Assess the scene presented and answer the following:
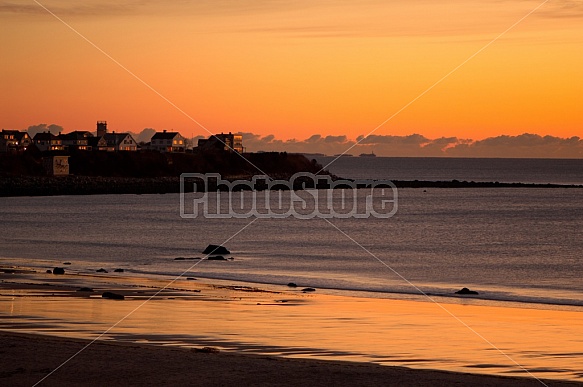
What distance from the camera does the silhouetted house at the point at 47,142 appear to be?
585ft

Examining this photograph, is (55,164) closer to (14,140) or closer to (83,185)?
(83,185)

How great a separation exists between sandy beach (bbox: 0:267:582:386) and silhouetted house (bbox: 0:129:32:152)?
15016 centimetres

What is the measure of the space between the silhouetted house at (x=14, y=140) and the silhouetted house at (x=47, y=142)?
5.58 ft

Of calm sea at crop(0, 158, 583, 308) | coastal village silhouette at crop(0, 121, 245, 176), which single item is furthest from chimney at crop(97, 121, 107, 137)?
calm sea at crop(0, 158, 583, 308)

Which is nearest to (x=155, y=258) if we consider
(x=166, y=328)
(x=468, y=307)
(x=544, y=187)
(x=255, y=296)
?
(x=255, y=296)

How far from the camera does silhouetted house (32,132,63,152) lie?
178 meters

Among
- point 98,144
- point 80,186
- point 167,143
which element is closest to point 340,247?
point 80,186

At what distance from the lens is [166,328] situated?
1856cm

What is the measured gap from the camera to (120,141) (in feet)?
598

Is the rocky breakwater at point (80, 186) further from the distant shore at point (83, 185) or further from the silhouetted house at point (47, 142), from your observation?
the silhouetted house at point (47, 142)

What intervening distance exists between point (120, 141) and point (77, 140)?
8685mm

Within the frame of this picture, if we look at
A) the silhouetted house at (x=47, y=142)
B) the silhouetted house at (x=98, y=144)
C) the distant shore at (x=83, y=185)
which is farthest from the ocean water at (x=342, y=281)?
the silhouetted house at (x=47, y=142)

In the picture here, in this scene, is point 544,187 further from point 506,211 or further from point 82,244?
point 82,244

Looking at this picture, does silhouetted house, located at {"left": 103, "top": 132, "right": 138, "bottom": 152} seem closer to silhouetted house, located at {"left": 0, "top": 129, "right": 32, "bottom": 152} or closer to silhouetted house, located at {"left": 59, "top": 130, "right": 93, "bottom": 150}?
silhouetted house, located at {"left": 59, "top": 130, "right": 93, "bottom": 150}
